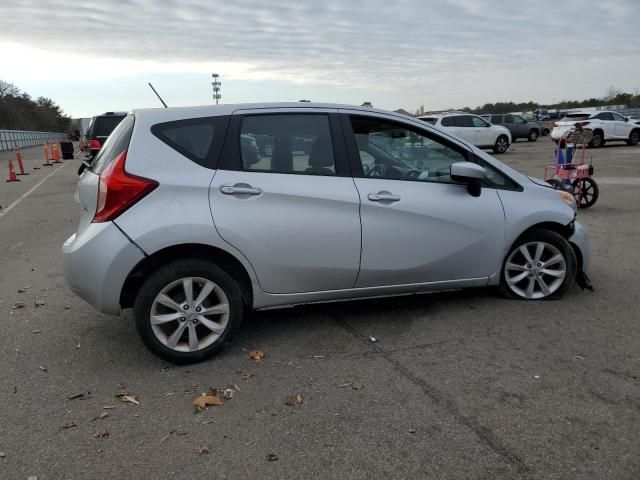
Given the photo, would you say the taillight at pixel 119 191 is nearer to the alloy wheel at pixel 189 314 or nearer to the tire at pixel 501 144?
the alloy wheel at pixel 189 314

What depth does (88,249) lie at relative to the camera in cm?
365

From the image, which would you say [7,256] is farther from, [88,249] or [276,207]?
[276,207]

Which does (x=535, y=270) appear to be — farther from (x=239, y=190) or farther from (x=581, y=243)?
(x=239, y=190)

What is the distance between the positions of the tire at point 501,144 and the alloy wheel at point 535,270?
70.3 feet

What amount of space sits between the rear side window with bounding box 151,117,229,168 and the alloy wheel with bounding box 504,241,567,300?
2594 mm

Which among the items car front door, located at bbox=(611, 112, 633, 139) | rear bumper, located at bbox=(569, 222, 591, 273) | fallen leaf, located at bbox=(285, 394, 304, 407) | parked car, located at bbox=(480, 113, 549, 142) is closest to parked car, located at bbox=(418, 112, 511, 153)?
car front door, located at bbox=(611, 112, 633, 139)

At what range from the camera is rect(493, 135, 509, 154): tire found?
82.0 feet

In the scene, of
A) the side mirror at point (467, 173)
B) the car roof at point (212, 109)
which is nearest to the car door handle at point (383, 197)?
the side mirror at point (467, 173)

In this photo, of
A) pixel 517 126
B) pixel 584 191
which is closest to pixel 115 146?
pixel 584 191

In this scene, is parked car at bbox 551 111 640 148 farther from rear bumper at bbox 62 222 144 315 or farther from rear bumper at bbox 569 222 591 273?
rear bumper at bbox 62 222 144 315

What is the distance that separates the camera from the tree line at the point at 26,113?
221ft

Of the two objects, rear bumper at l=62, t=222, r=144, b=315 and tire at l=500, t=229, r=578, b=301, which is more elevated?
rear bumper at l=62, t=222, r=144, b=315

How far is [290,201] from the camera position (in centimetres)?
388

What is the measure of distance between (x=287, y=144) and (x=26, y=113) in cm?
8732
